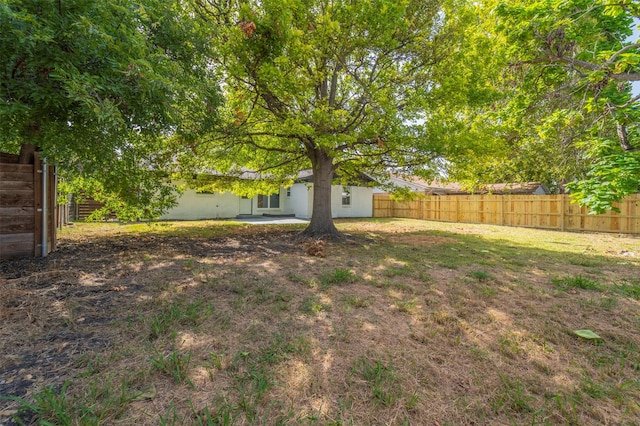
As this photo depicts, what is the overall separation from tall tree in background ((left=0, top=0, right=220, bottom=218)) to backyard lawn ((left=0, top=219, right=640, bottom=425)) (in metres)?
2.00

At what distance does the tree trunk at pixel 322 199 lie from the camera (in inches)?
347

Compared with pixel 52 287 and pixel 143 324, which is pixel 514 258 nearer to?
pixel 143 324

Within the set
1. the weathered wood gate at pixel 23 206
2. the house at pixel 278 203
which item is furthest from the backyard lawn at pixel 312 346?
the house at pixel 278 203

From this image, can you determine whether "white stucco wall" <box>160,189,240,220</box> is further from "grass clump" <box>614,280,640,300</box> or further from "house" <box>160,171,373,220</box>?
"grass clump" <box>614,280,640,300</box>

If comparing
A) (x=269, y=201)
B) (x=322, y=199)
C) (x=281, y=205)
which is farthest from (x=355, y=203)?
(x=322, y=199)

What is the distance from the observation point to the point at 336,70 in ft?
25.2

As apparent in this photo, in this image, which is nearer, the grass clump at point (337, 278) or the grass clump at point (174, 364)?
the grass clump at point (174, 364)

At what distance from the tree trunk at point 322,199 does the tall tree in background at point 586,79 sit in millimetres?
4451

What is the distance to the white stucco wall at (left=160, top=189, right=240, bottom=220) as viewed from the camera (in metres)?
15.1

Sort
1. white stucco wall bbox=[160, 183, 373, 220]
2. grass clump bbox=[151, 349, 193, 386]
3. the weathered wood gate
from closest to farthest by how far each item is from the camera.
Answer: grass clump bbox=[151, 349, 193, 386]
the weathered wood gate
white stucco wall bbox=[160, 183, 373, 220]

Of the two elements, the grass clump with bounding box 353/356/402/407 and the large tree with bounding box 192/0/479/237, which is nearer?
the grass clump with bounding box 353/356/402/407

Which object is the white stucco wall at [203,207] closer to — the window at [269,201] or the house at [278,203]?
the house at [278,203]

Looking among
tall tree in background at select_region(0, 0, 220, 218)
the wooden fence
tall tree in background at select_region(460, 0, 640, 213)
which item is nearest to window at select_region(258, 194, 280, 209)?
the wooden fence

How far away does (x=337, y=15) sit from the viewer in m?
6.24
